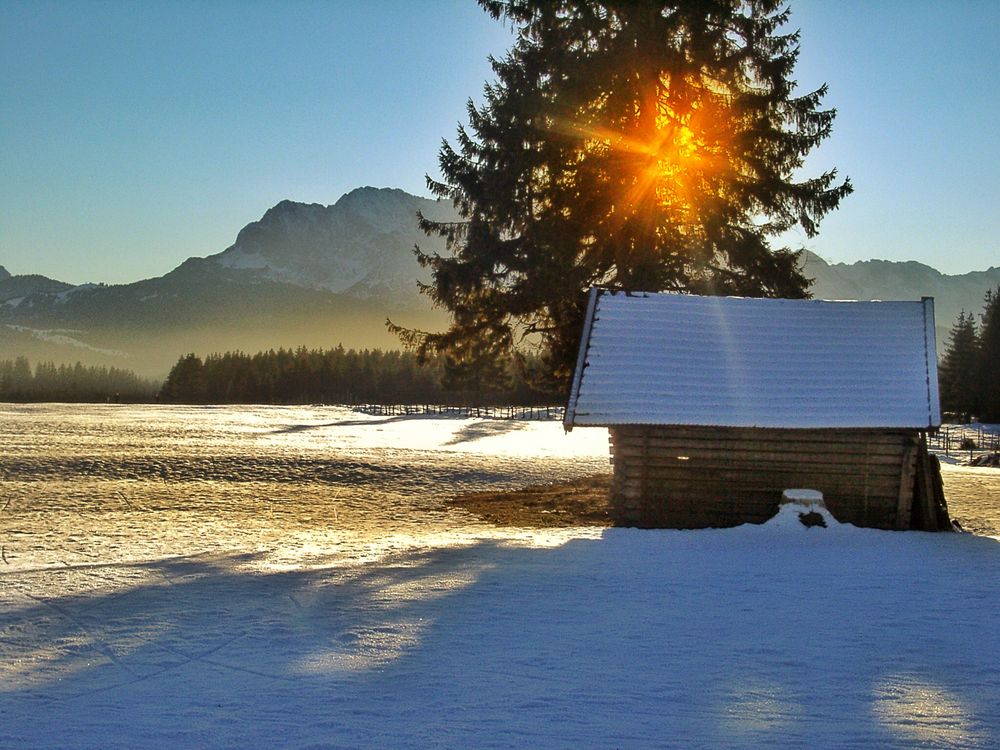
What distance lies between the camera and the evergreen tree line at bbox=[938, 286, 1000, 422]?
68.8 meters

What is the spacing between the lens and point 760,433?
17.0 metres

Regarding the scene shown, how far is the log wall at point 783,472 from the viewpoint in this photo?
17000 mm

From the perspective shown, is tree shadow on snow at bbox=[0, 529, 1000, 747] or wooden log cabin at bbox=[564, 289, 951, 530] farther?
wooden log cabin at bbox=[564, 289, 951, 530]

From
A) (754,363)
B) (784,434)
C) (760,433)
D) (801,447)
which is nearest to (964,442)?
(754,363)

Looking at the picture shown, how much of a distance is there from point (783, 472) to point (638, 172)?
33.5 feet

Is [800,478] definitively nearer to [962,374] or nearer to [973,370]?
[973,370]

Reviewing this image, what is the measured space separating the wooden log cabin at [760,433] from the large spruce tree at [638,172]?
5902mm

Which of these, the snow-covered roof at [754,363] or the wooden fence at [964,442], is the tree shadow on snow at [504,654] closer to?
the snow-covered roof at [754,363]

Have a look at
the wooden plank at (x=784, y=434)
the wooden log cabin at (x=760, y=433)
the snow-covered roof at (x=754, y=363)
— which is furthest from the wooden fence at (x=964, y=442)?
the wooden plank at (x=784, y=434)

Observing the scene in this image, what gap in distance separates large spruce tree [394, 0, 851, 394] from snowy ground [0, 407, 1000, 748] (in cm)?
811

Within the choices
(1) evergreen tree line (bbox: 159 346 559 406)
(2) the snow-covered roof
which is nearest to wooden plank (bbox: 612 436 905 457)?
(2) the snow-covered roof

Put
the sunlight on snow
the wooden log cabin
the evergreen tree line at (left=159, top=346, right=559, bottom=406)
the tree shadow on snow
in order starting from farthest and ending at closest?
the evergreen tree line at (left=159, top=346, right=559, bottom=406) → the wooden log cabin → the tree shadow on snow → the sunlight on snow

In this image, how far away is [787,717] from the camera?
22.5ft

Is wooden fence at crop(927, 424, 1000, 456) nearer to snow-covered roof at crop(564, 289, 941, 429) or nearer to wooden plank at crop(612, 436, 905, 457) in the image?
snow-covered roof at crop(564, 289, 941, 429)
